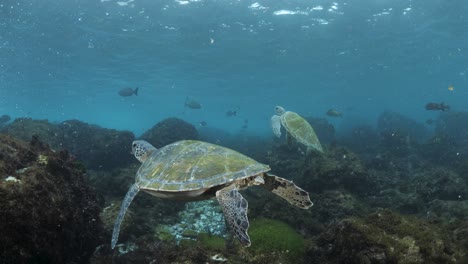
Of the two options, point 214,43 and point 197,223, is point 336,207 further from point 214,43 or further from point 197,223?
point 214,43

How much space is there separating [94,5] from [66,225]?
Result: 19.0 metres

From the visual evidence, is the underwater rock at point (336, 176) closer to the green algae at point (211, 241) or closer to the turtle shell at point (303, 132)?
the turtle shell at point (303, 132)

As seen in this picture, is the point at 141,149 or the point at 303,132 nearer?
the point at 141,149

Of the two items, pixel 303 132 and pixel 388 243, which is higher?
pixel 388 243

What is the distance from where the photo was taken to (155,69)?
37750mm

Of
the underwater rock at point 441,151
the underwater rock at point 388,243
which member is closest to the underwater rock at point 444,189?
the underwater rock at point 388,243

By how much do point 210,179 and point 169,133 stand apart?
13.4 meters

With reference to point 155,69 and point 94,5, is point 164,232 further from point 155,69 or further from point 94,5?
point 155,69

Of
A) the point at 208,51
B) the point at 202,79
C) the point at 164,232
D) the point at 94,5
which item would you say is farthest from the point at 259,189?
the point at 202,79

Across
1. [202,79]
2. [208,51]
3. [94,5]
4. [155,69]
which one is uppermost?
[94,5]

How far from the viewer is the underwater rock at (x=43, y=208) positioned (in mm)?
3758

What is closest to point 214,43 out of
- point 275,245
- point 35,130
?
point 35,130

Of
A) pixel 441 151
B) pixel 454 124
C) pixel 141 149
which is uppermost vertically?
pixel 141 149

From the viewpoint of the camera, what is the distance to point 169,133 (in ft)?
57.6
